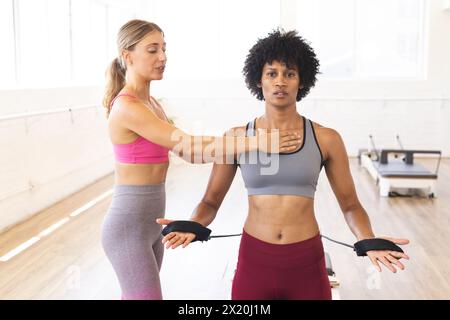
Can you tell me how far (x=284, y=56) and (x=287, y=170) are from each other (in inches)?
13.2

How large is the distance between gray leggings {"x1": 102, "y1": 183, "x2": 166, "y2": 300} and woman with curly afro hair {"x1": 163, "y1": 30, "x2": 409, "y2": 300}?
29 centimetres

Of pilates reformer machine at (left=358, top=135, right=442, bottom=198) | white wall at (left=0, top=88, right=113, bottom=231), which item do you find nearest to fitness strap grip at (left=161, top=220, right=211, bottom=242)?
white wall at (left=0, top=88, right=113, bottom=231)

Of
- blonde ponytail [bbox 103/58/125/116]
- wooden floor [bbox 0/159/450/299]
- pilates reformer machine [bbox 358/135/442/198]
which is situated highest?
blonde ponytail [bbox 103/58/125/116]

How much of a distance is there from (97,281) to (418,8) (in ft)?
22.8

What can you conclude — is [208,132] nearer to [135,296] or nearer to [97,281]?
[97,281]

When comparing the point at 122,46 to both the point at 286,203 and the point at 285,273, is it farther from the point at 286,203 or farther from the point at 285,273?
the point at 285,273

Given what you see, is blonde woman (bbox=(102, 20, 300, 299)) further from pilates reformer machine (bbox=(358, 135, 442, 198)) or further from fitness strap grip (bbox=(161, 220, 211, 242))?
pilates reformer machine (bbox=(358, 135, 442, 198))

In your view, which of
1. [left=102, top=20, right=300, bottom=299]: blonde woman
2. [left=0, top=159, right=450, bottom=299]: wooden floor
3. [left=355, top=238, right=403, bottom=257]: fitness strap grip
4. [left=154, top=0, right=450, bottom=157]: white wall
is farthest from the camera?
[left=154, top=0, right=450, bottom=157]: white wall

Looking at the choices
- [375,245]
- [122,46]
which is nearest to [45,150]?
[122,46]

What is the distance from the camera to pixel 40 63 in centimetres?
580

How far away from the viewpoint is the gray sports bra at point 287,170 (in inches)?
62.6

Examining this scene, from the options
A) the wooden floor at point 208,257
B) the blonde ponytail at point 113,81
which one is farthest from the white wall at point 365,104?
the blonde ponytail at point 113,81

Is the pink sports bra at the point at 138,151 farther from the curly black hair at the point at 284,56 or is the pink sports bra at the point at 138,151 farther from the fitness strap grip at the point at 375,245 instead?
the fitness strap grip at the point at 375,245

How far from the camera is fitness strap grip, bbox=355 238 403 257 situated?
1524mm
